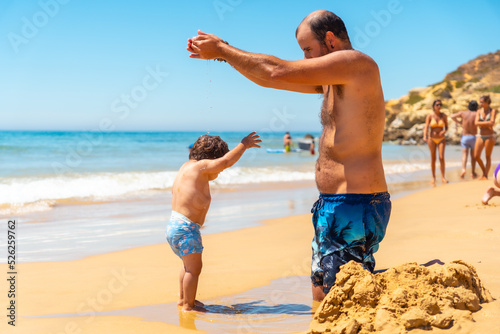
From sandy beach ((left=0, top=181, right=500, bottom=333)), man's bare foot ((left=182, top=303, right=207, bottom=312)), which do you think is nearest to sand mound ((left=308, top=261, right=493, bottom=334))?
sandy beach ((left=0, top=181, right=500, bottom=333))

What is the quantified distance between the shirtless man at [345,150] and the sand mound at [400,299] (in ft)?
0.55

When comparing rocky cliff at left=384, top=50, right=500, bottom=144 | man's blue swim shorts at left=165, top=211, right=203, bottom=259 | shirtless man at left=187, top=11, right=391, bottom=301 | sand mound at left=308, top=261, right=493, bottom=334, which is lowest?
sand mound at left=308, top=261, right=493, bottom=334

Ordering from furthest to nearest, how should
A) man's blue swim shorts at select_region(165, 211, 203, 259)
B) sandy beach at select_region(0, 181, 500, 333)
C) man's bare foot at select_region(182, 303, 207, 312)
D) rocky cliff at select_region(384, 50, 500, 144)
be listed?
rocky cliff at select_region(384, 50, 500, 144) < man's blue swim shorts at select_region(165, 211, 203, 259) < man's bare foot at select_region(182, 303, 207, 312) < sandy beach at select_region(0, 181, 500, 333)

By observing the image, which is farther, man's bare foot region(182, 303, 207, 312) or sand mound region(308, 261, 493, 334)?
man's bare foot region(182, 303, 207, 312)

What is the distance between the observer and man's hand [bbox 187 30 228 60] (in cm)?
247

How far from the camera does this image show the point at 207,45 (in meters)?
2.48

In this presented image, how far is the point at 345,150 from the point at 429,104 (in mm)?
45274

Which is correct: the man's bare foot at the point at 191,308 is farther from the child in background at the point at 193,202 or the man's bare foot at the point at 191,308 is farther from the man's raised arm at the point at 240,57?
the man's raised arm at the point at 240,57

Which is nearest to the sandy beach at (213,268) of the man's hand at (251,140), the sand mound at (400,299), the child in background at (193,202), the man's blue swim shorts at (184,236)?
the sand mound at (400,299)

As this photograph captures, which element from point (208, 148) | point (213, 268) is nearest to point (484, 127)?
point (213, 268)

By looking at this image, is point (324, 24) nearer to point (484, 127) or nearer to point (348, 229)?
point (348, 229)

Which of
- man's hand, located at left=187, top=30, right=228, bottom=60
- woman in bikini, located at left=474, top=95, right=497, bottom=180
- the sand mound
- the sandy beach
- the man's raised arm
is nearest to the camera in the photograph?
the sand mound

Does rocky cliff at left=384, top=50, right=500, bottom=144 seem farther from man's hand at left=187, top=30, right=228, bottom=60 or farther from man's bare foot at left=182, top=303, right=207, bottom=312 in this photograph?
man's hand at left=187, top=30, right=228, bottom=60

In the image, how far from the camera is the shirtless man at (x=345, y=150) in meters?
2.54
